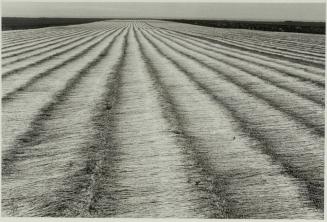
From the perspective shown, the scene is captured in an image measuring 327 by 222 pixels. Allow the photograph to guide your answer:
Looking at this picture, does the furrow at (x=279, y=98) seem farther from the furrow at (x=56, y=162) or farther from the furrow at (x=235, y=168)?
the furrow at (x=56, y=162)

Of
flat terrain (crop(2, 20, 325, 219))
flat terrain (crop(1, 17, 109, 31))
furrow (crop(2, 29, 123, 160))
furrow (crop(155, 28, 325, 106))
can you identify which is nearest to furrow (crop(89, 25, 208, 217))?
flat terrain (crop(2, 20, 325, 219))

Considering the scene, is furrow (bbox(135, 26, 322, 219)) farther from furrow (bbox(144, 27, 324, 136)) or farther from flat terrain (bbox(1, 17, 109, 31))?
flat terrain (bbox(1, 17, 109, 31))

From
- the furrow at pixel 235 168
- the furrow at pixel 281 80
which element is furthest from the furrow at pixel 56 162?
the furrow at pixel 281 80

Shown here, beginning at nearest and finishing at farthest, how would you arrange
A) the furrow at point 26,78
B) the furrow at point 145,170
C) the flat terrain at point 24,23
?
the furrow at point 145,170 → the furrow at point 26,78 → the flat terrain at point 24,23

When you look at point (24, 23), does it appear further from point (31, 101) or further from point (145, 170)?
point (145, 170)

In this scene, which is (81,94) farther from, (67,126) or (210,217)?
(210,217)

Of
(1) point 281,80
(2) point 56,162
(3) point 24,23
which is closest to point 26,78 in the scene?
(2) point 56,162

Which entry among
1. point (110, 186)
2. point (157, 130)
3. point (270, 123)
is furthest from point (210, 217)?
point (270, 123)
